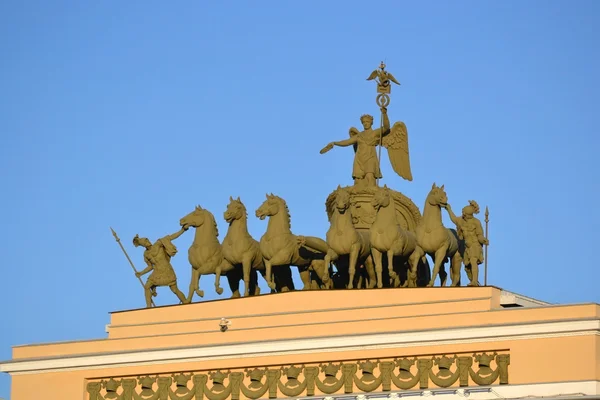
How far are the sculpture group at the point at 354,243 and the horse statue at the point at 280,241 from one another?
20 mm

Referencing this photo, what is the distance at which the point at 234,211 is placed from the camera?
45531 mm

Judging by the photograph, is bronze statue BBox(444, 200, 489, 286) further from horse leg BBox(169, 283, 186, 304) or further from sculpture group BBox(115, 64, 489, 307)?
horse leg BBox(169, 283, 186, 304)

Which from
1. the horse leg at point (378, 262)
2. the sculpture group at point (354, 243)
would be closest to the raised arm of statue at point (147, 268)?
the sculpture group at point (354, 243)

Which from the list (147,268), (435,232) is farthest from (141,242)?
(435,232)

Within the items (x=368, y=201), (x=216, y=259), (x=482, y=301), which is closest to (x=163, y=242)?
(x=216, y=259)

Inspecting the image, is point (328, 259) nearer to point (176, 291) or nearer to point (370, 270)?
point (370, 270)

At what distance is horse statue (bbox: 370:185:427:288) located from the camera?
43969 millimetres

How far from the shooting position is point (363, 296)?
43.2 m

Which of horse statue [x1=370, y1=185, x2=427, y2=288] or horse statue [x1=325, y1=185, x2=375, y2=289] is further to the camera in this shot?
horse statue [x1=325, y1=185, x2=375, y2=289]

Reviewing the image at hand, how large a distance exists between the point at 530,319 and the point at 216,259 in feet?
24.7

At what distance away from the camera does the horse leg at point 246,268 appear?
45031mm

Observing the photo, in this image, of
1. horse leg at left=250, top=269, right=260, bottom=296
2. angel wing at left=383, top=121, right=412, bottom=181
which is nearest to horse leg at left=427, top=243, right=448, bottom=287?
horse leg at left=250, top=269, right=260, bottom=296

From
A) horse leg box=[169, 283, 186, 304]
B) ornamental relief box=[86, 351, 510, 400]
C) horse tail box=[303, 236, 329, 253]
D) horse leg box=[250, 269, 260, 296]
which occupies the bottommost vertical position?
ornamental relief box=[86, 351, 510, 400]

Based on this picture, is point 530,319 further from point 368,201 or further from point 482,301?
point 368,201
